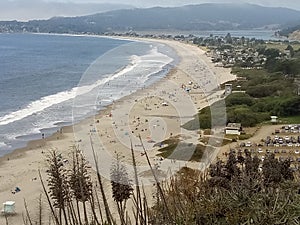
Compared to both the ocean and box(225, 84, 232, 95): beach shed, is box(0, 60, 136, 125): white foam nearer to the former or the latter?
the ocean

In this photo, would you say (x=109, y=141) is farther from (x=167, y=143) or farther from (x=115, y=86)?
(x=115, y=86)

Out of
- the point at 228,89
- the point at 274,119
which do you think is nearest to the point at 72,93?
Result: the point at 228,89

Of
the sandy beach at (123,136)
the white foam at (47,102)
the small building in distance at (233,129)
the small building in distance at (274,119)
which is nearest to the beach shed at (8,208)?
the sandy beach at (123,136)

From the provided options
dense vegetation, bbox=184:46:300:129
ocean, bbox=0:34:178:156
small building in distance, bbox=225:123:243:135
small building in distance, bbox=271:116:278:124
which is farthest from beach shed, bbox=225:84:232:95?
small building in distance, bbox=225:123:243:135

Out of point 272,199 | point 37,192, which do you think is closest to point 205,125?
point 37,192

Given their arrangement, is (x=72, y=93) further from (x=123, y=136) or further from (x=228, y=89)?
(x=123, y=136)
